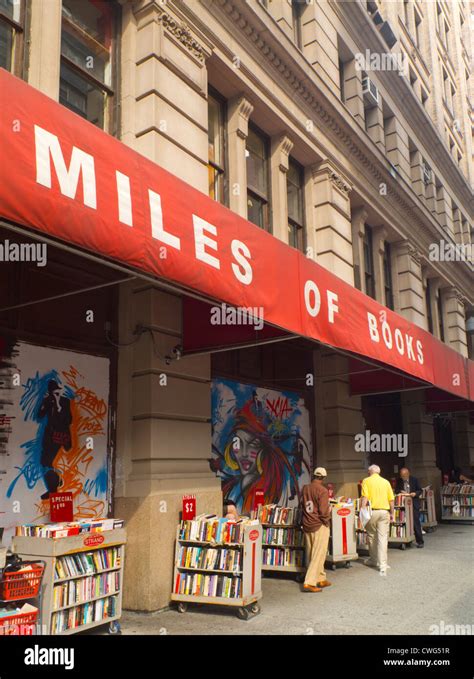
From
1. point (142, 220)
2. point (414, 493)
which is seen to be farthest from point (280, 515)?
point (142, 220)

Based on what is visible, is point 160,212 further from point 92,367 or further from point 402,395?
point 402,395

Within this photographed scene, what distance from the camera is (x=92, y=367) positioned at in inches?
326

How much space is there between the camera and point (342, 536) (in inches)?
445

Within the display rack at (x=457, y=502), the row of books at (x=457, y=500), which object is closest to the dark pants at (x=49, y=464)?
the display rack at (x=457, y=502)

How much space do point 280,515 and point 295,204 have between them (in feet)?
26.3

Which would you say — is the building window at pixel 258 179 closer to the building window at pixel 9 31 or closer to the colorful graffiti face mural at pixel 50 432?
the building window at pixel 9 31

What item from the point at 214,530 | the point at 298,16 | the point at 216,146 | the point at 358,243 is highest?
the point at 298,16

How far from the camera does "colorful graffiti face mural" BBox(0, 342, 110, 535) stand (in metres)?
6.98

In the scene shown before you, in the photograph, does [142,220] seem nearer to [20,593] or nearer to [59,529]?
[59,529]

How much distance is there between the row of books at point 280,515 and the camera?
34.1 feet

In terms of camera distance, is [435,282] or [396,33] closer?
[396,33]

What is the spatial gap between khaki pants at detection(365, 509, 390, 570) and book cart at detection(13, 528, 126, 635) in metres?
5.60
